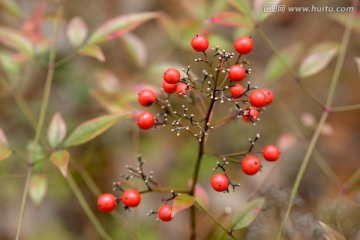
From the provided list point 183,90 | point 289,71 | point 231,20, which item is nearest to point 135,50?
point 231,20

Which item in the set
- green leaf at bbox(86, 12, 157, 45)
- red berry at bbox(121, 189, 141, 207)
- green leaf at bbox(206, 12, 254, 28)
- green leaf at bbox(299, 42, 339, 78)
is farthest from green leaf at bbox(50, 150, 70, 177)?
green leaf at bbox(299, 42, 339, 78)

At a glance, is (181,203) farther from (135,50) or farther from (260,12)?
(135,50)

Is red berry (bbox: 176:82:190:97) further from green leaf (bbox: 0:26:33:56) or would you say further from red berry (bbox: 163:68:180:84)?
green leaf (bbox: 0:26:33:56)

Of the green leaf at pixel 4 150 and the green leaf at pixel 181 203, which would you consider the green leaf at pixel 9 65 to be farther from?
the green leaf at pixel 181 203

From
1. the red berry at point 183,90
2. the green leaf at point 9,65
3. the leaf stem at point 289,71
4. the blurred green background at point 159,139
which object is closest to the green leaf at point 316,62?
the leaf stem at point 289,71

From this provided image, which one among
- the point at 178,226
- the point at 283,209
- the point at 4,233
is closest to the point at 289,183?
the point at 178,226

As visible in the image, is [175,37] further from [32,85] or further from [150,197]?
[32,85]
